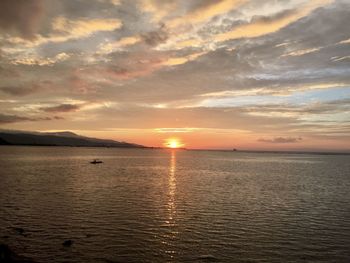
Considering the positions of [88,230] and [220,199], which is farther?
[220,199]

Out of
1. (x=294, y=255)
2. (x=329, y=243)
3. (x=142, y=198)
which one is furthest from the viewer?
(x=142, y=198)

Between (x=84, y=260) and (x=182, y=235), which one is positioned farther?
(x=182, y=235)

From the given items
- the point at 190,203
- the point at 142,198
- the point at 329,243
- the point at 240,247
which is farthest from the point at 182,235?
the point at 142,198

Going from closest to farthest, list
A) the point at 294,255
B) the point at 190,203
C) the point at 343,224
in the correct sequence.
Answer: the point at 294,255 < the point at 343,224 < the point at 190,203

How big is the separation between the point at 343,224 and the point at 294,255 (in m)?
17.5

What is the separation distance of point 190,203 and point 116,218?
61.1 feet

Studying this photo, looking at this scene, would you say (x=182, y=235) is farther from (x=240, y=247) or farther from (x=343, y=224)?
(x=343, y=224)

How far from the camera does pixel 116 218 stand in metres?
47.9

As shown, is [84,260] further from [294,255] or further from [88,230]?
[294,255]

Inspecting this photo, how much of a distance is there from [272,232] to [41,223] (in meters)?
29.1

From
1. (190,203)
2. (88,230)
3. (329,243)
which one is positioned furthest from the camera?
(190,203)

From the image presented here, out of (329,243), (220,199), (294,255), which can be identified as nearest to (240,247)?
(294,255)

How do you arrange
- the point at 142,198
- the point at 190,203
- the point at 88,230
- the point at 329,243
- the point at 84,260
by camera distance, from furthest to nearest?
the point at 142,198 < the point at 190,203 < the point at 88,230 < the point at 329,243 < the point at 84,260

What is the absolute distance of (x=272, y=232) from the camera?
42344 mm
